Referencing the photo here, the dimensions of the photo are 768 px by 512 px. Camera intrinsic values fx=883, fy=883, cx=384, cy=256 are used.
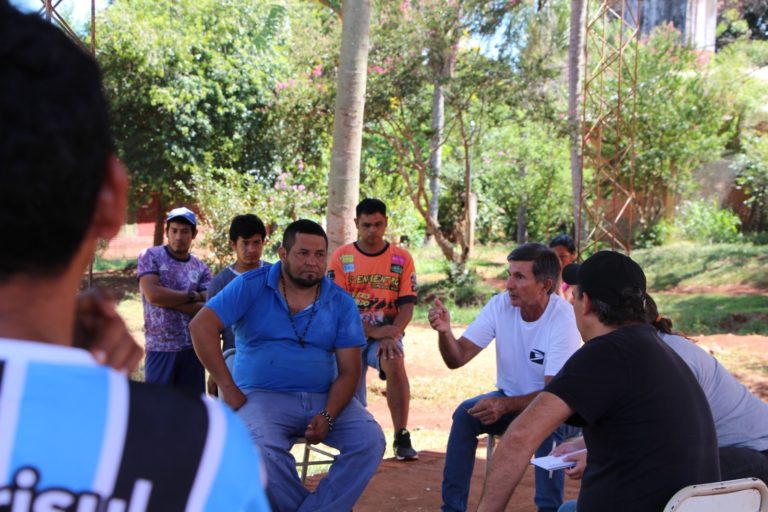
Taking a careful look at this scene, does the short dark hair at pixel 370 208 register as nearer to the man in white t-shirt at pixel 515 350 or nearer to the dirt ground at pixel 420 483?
the man in white t-shirt at pixel 515 350

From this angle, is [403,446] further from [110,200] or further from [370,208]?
[110,200]

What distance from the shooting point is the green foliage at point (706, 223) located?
22.9m

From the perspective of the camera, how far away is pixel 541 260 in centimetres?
507

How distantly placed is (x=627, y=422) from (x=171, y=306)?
11.9ft

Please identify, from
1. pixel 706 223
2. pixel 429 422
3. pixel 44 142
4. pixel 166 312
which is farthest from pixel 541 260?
pixel 706 223

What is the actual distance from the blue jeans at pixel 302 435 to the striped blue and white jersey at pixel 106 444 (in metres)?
3.36

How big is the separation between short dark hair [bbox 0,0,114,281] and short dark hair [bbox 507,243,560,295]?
14.1 feet

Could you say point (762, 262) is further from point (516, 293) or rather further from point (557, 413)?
point (557, 413)

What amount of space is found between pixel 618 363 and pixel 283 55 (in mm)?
15787

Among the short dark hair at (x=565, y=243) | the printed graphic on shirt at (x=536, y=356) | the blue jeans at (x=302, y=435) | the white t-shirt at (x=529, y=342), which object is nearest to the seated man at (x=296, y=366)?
the blue jeans at (x=302, y=435)

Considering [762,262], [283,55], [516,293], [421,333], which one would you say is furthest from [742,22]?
[516,293]

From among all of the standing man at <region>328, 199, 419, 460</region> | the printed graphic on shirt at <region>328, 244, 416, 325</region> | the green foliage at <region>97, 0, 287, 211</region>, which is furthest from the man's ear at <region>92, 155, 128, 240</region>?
the green foliage at <region>97, 0, 287, 211</region>

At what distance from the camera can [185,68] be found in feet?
54.5

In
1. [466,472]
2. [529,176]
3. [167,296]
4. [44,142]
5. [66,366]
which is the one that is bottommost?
[466,472]
